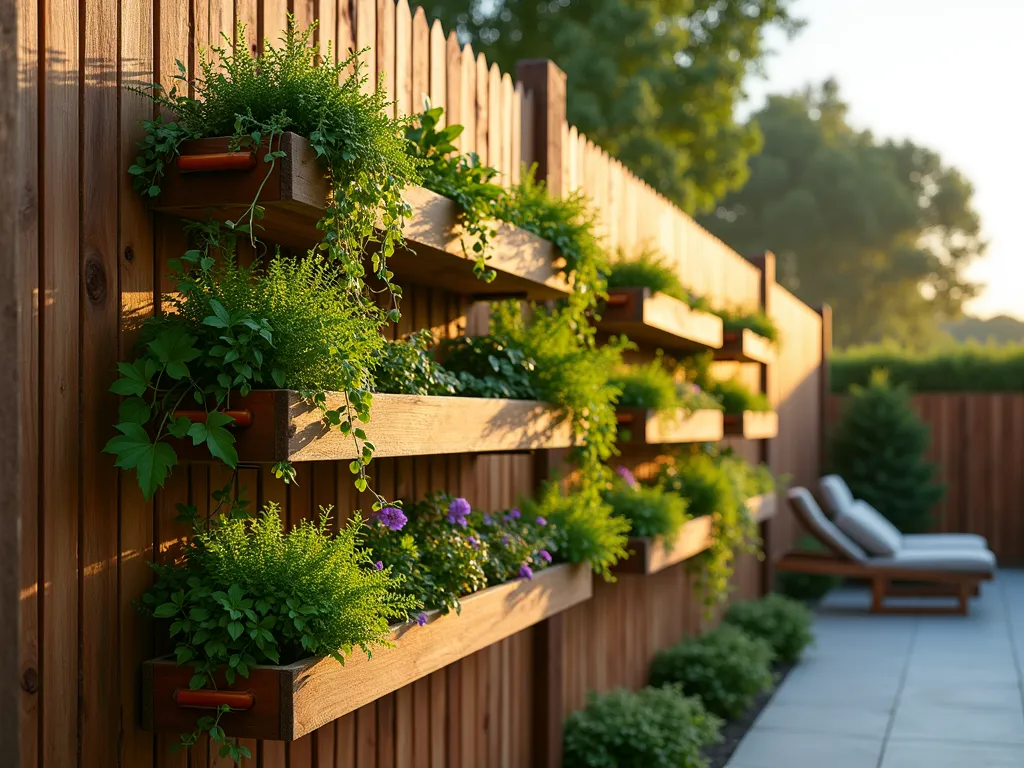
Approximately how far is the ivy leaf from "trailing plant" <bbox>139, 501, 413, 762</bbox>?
290 millimetres

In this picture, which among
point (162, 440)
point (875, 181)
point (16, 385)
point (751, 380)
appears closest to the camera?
point (16, 385)

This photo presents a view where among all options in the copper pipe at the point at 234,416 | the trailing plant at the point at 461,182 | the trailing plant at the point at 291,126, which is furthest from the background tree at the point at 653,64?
the copper pipe at the point at 234,416

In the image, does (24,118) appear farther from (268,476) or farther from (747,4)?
(747,4)

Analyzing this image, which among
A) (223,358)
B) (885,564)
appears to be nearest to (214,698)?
(223,358)

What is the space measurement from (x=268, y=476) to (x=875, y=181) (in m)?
28.9

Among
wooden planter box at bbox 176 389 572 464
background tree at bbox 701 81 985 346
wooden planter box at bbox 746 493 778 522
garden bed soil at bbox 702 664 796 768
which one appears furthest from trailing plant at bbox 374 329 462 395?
background tree at bbox 701 81 985 346

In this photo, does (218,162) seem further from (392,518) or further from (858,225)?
(858,225)

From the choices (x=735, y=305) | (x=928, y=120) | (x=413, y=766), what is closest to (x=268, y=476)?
(x=413, y=766)

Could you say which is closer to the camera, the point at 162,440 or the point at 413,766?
the point at 162,440

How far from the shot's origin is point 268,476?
268cm

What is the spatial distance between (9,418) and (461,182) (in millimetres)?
1376

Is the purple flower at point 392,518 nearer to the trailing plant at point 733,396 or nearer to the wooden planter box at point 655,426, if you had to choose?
the wooden planter box at point 655,426

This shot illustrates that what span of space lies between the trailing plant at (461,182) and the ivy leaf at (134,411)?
1000 millimetres

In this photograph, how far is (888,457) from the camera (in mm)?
11688
